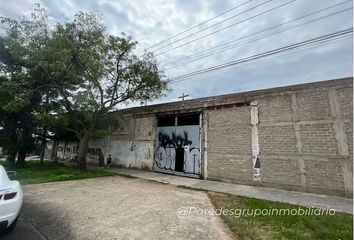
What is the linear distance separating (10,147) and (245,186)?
1597 cm

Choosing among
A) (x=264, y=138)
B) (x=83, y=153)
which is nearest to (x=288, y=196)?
(x=264, y=138)

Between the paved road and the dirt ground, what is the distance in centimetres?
12

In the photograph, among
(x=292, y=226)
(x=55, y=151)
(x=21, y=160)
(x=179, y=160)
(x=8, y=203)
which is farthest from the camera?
(x=55, y=151)

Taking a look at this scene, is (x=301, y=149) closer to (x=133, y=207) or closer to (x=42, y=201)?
(x=133, y=207)

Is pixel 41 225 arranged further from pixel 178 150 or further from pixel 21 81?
pixel 21 81

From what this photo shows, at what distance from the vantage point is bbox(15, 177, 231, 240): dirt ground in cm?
432

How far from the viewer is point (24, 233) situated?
423 centimetres

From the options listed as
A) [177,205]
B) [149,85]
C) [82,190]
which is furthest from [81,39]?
[177,205]

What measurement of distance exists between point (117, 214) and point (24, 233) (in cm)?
193

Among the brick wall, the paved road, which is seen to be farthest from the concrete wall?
the paved road

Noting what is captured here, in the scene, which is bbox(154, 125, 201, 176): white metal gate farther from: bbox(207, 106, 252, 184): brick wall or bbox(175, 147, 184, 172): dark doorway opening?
bbox(207, 106, 252, 184): brick wall

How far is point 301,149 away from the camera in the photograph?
838cm

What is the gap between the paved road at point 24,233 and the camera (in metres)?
4.03

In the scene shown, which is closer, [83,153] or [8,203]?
[8,203]
